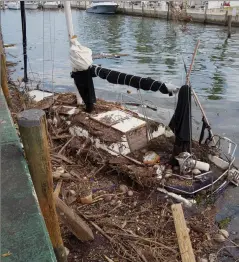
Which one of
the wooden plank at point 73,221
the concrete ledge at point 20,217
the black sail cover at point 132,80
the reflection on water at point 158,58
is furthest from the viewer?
the reflection on water at point 158,58

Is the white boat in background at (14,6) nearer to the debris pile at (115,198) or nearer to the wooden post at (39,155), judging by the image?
the debris pile at (115,198)

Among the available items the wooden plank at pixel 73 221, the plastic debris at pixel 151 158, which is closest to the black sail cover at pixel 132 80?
the plastic debris at pixel 151 158

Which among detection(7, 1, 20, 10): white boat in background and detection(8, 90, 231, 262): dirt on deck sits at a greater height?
detection(7, 1, 20, 10): white boat in background

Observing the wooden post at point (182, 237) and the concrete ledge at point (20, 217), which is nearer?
the concrete ledge at point (20, 217)

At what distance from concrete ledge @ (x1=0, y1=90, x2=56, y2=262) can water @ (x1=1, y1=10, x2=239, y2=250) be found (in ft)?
18.4

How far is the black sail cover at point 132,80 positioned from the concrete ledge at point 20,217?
4769 mm

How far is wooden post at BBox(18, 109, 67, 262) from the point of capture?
3697 mm

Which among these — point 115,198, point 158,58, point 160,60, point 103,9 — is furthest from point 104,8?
point 115,198

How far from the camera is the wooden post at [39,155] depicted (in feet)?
12.1

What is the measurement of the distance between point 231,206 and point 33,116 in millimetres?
6311

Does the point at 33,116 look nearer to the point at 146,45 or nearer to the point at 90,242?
the point at 90,242

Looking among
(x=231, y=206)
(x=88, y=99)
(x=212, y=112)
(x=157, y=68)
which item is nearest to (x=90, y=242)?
(x=231, y=206)

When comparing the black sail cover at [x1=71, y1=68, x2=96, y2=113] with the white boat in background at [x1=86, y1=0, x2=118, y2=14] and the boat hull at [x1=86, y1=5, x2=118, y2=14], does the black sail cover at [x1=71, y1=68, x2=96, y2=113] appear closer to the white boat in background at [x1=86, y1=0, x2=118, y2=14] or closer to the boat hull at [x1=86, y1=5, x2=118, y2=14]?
the white boat in background at [x1=86, y1=0, x2=118, y2=14]

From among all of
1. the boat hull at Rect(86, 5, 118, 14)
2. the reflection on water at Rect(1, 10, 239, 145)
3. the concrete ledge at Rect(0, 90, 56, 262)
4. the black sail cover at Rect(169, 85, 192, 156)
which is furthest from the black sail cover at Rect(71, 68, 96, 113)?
the boat hull at Rect(86, 5, 118, 14)
